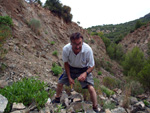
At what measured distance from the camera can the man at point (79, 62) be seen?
2.23m

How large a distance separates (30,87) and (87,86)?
121cm

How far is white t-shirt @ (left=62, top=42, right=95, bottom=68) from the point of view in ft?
7.59

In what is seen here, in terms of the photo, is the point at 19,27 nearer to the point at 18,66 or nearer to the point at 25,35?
the point at 25,35

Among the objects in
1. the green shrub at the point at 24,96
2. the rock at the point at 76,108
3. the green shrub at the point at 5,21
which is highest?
the green shrub at the point at 5,21

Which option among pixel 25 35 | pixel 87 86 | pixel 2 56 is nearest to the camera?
pixel 87 86

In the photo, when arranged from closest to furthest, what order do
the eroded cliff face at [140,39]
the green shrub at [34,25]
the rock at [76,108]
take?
the rock at [76,108] → the green shrub at [34,25] → the eroded cliff face at [140,39]

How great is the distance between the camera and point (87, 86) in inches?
97.0

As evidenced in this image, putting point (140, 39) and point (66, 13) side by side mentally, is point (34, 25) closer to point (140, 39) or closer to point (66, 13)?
point (66, 13)

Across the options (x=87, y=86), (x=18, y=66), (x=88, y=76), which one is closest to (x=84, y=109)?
(x=87, y=86)

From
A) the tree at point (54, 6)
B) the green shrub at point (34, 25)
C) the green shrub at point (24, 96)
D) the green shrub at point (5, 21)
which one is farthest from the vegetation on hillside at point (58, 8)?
the green shrub at point (24, 96)

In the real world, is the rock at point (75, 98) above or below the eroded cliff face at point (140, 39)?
below

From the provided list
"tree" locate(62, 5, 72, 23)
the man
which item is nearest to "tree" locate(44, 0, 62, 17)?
"tree" locate(62, 5, 72, 23)

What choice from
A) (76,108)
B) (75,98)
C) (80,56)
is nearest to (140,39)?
(75,98)

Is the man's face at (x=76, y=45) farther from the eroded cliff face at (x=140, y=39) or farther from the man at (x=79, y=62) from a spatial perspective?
the eroded cliff face at (x=140, y=39)
